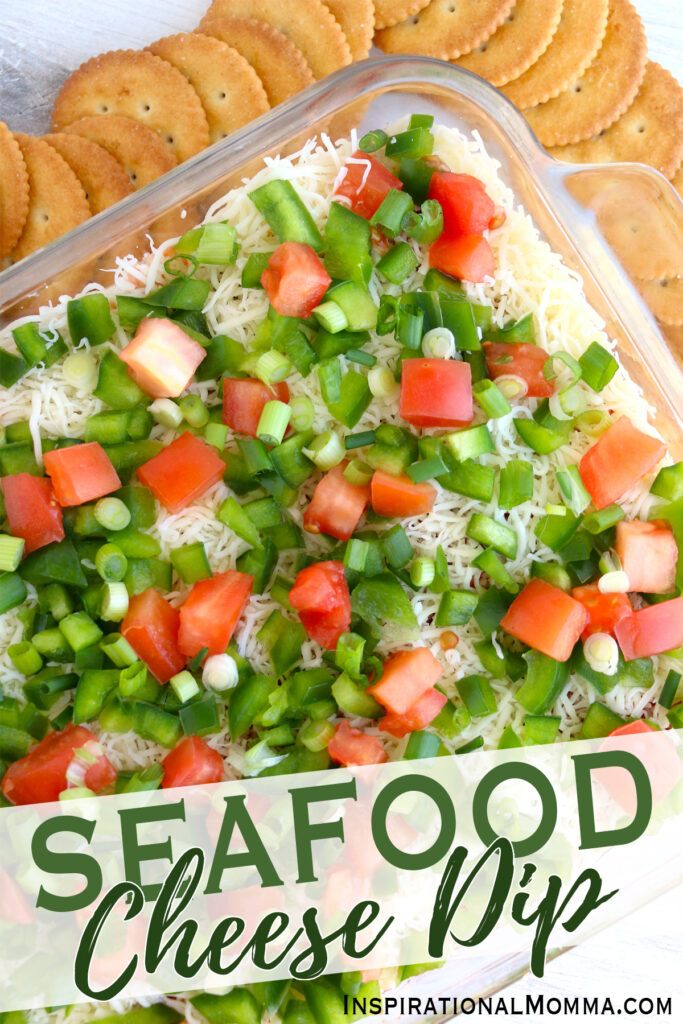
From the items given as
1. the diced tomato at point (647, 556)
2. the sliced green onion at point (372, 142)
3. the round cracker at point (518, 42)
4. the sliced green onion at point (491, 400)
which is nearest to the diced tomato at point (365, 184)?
the sliced green onion at point (372, 142)

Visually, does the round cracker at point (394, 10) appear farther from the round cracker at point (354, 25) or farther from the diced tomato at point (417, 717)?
the diced tomato at point (417, 717)

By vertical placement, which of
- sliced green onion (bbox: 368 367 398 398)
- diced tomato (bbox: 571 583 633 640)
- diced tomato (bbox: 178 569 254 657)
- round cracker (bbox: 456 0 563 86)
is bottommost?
diced tomato (bbox: 571 583 633 640)

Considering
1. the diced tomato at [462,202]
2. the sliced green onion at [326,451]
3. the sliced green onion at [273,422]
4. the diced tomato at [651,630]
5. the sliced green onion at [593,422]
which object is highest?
the diced tomato at [462,202]

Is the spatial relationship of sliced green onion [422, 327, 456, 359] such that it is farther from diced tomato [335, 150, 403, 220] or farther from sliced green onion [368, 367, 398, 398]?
diced tomato [335, 150, 403, 220]

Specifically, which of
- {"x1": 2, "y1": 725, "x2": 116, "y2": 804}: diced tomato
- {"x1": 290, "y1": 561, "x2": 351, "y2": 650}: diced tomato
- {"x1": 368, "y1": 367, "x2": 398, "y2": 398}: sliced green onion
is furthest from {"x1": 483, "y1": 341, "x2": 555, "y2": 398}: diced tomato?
{"x1": 2, "y1": 725, "x2": 116, "y2": 804}: diced tomato

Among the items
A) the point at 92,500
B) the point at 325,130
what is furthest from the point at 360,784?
the point at 325,130
